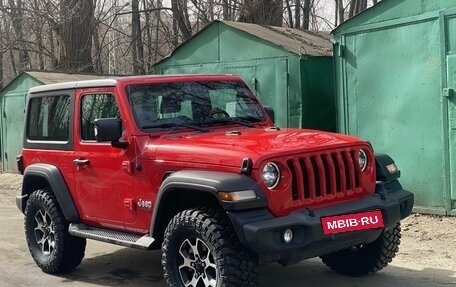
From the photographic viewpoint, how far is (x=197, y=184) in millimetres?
4727

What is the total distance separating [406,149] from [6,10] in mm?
17035

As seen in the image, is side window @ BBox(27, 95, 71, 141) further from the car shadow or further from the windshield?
the car shadow

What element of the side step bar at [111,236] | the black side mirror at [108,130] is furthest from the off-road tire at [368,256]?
the black side mirror at [108,130]

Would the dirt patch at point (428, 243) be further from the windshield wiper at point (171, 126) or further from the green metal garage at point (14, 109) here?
the green metal garage at point (14, 109)

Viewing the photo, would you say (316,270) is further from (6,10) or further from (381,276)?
(6,10)

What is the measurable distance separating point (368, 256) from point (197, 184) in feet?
6.67

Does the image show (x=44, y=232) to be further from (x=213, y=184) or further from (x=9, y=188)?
(x=9, y=188)

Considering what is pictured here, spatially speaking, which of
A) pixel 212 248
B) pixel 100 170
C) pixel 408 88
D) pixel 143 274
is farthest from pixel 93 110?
pixel 408 88

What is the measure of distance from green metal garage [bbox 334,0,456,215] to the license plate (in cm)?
367

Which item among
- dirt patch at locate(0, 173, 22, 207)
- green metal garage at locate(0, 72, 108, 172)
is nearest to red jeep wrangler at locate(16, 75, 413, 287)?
dirt patch at locate(0, 173, 22, 207)

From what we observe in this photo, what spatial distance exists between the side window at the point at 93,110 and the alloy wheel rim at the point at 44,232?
1.02 meters

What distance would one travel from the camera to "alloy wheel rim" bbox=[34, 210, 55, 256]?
6.60 meters

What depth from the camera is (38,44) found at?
22734 mm

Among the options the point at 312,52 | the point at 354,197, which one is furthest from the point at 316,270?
the point at 312,52
